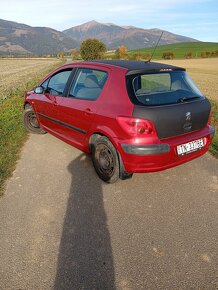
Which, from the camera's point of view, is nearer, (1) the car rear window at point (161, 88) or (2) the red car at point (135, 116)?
(2) the red car at point (135, 116)

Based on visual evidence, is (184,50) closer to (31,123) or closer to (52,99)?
(31,123)

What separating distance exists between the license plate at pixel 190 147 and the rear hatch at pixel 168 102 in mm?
182

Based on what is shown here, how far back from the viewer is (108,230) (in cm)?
323

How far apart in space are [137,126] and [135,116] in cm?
13

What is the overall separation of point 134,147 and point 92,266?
1583 millimetres

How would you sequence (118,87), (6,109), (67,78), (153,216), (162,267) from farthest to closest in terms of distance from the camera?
(6,109), (67,78), (118,87), (153,216), (162,267)

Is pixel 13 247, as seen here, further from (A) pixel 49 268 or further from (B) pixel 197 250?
(B) pixel 197 250

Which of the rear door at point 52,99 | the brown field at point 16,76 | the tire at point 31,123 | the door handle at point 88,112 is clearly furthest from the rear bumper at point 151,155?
the brown field at point 16,76

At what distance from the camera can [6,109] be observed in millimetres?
9586

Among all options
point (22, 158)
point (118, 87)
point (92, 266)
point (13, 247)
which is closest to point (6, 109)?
point (22, 158)

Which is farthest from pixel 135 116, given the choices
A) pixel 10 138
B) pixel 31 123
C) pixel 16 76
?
pixel 16 76

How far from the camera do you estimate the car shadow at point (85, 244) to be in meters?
2.54

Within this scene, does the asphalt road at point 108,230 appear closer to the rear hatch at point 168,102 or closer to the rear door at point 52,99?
the rear hatch at point 168,102

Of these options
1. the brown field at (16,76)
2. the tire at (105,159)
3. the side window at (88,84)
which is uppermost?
the side window at (88,84)
